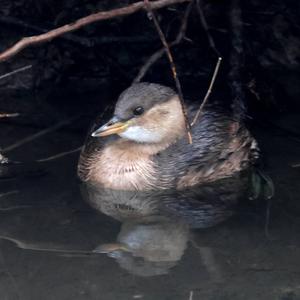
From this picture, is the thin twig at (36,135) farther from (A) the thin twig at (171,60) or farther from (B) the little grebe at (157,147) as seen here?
(A) the thin twig at (171,60)

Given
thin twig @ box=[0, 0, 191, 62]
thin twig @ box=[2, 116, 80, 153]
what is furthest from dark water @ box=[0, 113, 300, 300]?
thin twig @ box=[0, 0, 191, 62]

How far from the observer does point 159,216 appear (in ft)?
19.5

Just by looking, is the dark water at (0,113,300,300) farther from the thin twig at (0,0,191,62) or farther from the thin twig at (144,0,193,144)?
the thin twig at (0,0,191,62)

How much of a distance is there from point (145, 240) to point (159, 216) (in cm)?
38

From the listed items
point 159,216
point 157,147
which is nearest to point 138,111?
point 157,147

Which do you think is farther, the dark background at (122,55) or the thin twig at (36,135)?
the dark background at (122,55)

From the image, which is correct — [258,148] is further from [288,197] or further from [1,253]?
[1,253]

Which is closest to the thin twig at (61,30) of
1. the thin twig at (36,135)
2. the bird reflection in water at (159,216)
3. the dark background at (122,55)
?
the bird reflection in water at (159,216)

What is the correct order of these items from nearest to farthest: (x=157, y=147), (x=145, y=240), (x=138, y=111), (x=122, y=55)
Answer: (x=145, y=240) < (x=138, y=111) < (x=157, y=147) < (x=122, y=55)

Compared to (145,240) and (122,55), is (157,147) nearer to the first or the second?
(145,240)

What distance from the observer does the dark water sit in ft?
16.3

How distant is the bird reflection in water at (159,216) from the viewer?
17.5 feet

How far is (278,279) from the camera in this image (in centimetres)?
502

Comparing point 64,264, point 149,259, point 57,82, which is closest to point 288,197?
point 149,259
